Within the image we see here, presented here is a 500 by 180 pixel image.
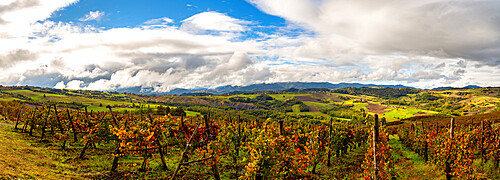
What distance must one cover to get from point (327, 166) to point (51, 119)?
34.2 meters

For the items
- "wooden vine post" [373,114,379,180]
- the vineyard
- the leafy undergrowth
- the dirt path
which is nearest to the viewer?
the vineyard

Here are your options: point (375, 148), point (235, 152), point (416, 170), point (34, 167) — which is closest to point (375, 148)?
point (375, 148)

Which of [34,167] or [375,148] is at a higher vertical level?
[375,148]

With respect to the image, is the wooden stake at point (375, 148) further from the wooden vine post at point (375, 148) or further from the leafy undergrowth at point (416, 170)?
the leafy undergrowth at point (416, 170)

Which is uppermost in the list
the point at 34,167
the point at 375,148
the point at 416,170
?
the point at 375,148

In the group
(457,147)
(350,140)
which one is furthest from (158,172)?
(350,140)

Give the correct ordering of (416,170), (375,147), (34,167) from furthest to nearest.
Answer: (416,170) → (34,167) → (375,147)

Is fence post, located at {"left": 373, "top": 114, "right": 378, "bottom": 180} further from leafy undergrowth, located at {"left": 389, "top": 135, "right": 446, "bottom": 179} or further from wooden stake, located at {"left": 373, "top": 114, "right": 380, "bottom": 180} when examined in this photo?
leafy undergrowth, located at {"left": 389, "top": 135, "right": 446, "bottom": 179}

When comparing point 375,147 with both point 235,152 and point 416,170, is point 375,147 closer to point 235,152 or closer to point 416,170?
point 235,152

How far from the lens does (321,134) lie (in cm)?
2772

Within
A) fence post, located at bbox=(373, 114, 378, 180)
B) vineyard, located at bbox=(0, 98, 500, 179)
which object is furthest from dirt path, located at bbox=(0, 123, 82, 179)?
fence post, located at bbox=(373, 114, 378, 180)

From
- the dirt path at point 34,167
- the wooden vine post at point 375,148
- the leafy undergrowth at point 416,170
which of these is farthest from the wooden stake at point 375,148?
the dirt path at point 34,167

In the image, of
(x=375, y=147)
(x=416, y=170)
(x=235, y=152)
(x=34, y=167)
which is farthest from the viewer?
(x=416, y=170)

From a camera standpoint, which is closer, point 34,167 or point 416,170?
point 34,167
